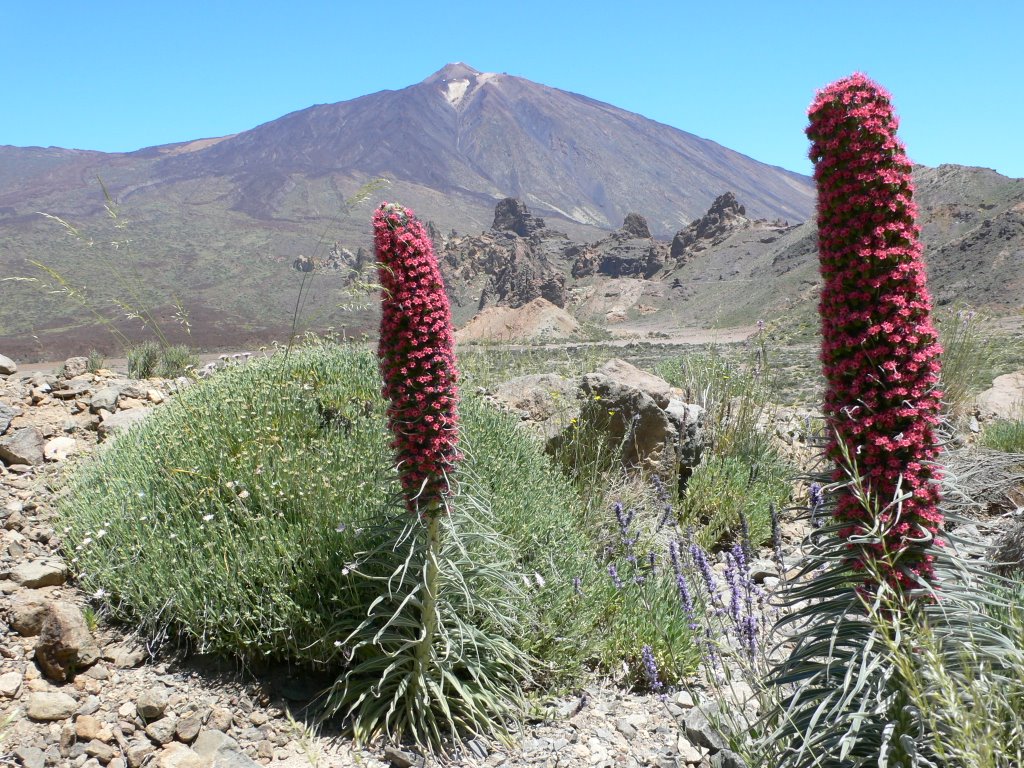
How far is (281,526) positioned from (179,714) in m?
0.93

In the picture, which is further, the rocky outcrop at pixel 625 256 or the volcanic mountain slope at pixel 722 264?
the rocky outcrop at pixel 625 256

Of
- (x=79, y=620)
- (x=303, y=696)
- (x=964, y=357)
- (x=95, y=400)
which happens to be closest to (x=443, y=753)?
(x=303, y=696)

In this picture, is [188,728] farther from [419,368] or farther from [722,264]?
[722,264]

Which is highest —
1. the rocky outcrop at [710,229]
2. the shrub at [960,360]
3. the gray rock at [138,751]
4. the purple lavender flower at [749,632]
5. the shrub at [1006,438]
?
the rocky outcrop at [710,229]

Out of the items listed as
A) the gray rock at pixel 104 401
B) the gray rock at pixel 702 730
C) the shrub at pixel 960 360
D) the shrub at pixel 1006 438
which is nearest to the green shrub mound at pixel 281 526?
the gray rock at pixel 702 730

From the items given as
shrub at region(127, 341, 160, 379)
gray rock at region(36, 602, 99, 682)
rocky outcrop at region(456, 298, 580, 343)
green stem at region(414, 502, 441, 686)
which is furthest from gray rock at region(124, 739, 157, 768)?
rocky outcrop at region(456, 298, 580, 343)

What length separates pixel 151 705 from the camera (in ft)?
10.1

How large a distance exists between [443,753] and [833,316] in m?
2.40

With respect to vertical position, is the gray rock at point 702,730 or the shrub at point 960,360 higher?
the shrub at point 960,360

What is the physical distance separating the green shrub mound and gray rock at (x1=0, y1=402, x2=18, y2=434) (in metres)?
1.53

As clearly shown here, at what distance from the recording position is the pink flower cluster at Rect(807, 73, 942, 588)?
76.2 inches

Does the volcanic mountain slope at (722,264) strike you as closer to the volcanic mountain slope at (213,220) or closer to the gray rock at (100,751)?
the volcanic mountain slope at (213,220)

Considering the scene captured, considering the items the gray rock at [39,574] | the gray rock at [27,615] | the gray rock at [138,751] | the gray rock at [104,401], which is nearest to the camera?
the gray rock at [138,751]

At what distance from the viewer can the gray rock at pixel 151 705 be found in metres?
3.07
